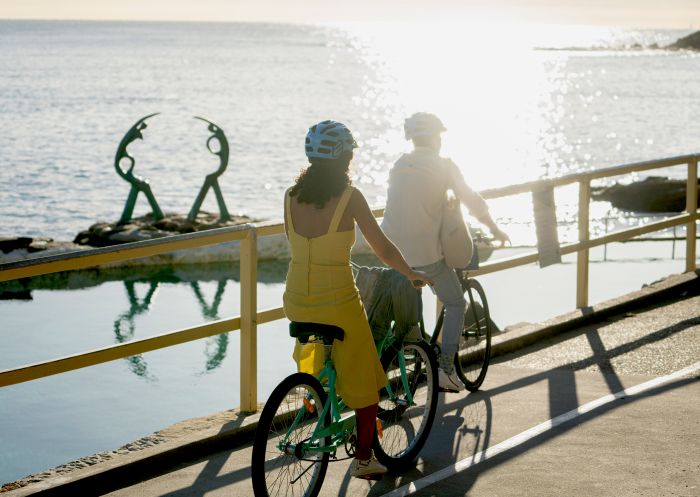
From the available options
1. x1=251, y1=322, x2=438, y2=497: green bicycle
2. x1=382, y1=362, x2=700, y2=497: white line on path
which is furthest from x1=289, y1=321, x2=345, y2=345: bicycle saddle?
x1=382, y1=362, x2=700, y2=497: white line on path

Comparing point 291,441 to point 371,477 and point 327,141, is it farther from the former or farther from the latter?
point 327,141

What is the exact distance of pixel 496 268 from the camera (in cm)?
891

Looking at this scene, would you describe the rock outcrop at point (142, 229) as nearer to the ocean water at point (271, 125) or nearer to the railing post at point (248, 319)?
the ocean water at point (271, 125)

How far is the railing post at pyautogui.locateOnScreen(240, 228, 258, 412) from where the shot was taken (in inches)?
274

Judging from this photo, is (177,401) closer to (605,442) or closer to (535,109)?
(605,442)

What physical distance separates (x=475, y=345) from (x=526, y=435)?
3.99 feet

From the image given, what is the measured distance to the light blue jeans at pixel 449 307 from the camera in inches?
274

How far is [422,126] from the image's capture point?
6.61 metres

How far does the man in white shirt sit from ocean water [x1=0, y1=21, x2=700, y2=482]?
395 cm

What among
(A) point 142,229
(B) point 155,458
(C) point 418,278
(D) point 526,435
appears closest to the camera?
(C) point 418,278

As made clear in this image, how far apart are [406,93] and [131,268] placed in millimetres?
105560

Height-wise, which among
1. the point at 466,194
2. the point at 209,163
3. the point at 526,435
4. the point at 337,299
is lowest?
the point at 209,163

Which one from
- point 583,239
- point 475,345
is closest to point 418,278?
point 475,345

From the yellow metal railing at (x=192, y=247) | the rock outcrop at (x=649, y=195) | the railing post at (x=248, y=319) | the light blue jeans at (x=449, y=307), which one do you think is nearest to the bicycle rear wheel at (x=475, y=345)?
the light blue jeans at (x=449, y=307)
